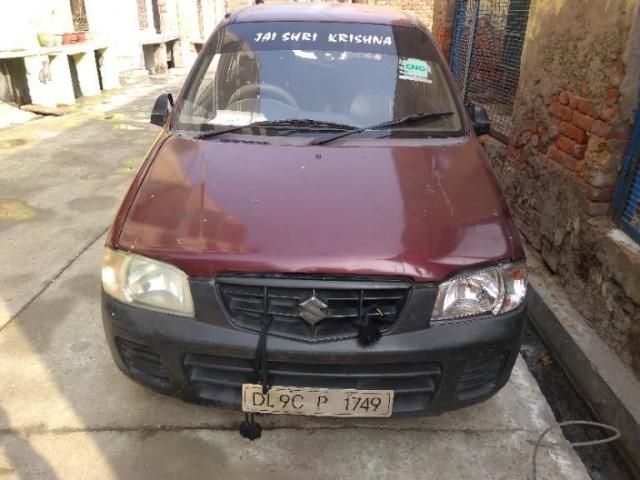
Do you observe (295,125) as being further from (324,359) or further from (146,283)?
(324,359)

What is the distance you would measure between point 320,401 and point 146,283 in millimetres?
809

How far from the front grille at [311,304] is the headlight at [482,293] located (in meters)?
0.17

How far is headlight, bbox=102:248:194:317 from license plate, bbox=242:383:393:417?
42 centimetres

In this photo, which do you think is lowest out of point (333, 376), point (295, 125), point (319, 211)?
point (333, 376)

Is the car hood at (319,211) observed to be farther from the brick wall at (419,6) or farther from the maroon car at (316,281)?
the brick wall at (419,6)

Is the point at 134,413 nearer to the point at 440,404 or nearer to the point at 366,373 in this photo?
the point at 366,373

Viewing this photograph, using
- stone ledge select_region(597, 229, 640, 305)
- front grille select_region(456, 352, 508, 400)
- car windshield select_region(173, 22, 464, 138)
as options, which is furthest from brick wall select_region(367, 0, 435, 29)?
front grille select_region(456, 352, 508, 400)

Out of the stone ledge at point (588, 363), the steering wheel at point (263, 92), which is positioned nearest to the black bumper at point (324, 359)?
the stone ledge at point (588, 363)

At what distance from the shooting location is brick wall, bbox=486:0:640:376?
293 cm

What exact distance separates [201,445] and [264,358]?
2.23 feet

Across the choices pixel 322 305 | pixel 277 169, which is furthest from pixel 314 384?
pixel 277 169

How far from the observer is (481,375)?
2139 millimetres

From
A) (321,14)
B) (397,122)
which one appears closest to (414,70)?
(397,122)

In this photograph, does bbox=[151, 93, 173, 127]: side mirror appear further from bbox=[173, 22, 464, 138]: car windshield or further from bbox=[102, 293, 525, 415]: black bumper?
bbox=[102, 293, 525, 415]: black bumper
